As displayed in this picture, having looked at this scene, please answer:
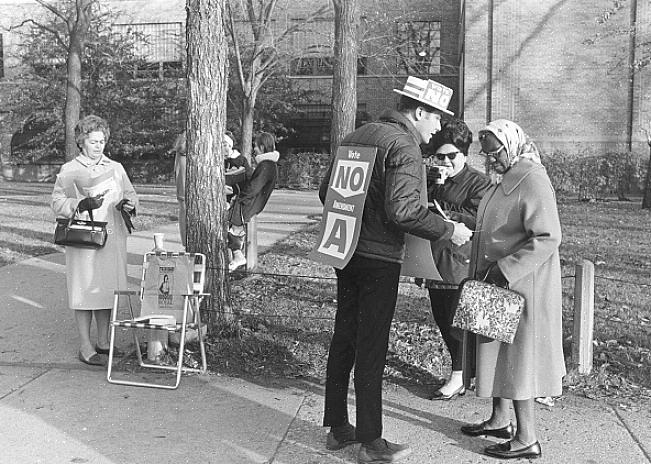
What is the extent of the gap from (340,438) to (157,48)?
35106 millimetres

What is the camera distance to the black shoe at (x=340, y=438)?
444 centimetres

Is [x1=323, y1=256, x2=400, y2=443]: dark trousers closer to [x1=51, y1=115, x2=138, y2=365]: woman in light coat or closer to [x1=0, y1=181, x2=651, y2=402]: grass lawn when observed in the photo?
[x1=0, y1=181, x2=651, y2=402]: grass lawn

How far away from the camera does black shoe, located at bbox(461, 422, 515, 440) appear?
15.1 feet

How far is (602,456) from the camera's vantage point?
14.3 ft

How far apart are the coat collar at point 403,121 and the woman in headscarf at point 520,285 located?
0.38m

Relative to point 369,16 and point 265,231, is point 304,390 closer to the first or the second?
point 265,231

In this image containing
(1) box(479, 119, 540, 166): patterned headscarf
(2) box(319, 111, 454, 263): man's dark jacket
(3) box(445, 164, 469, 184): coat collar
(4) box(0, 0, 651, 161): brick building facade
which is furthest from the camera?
(4) box(0, 0, 651, 161): brick building facade

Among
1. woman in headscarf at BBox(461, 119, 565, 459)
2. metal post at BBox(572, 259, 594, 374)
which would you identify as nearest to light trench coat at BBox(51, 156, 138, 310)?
woman in headscarf at BBox(461, 119, 565, 459)

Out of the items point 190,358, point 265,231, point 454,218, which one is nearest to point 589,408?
point 454,218

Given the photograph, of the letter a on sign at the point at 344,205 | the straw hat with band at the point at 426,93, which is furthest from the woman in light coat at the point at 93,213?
the straw hat with band at the point at 426,93

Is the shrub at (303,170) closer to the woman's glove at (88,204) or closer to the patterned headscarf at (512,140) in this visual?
the woman's glove at (88,204)

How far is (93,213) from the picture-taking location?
5938 mm

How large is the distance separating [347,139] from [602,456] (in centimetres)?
232

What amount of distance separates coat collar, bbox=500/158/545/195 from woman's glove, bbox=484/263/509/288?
42cm
